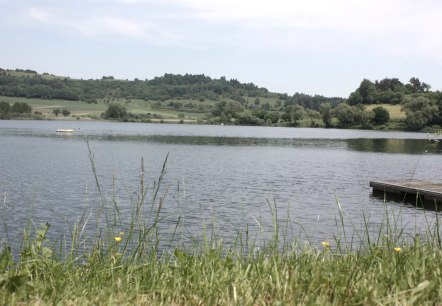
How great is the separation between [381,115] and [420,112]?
17774mm

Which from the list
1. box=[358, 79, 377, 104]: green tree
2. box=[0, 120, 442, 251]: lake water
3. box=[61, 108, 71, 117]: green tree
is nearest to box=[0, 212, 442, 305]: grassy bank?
box=[0, 120, 442, 251]: lake water

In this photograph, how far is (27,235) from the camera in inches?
217

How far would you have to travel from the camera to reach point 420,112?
14088 centimetres

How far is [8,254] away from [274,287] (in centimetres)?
247

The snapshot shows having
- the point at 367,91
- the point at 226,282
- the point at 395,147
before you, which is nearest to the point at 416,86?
the point at 367,91

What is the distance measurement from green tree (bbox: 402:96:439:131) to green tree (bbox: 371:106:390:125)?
1023 cm

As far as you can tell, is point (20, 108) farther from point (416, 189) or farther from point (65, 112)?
point (416, 189)

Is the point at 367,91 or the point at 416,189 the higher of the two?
the point at 367,91

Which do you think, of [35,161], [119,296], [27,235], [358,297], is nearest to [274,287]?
[358,297]

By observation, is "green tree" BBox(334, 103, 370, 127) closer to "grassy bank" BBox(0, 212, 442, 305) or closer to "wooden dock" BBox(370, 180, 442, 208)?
"wooden dock" BBox(370, 180, 442, 208)

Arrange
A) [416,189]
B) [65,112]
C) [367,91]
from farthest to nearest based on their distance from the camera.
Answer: [65,112] → [367,91] → [416,189]

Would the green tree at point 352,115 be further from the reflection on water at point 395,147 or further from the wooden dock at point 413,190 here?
the wooden dock at point 413,190

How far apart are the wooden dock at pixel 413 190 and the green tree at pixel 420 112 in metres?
117

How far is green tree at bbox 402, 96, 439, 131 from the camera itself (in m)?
139
